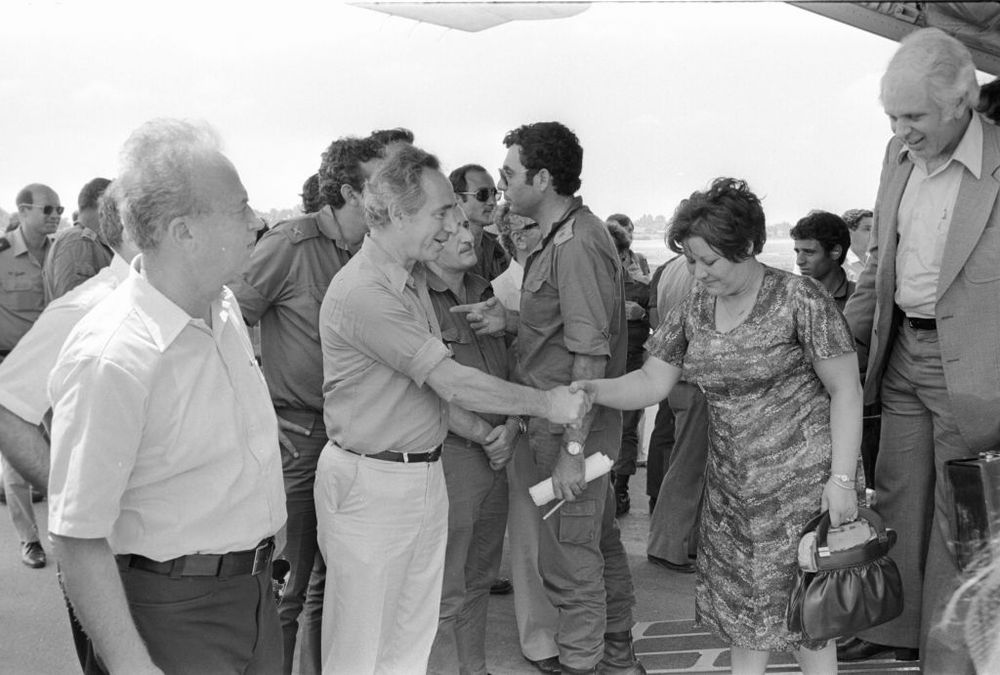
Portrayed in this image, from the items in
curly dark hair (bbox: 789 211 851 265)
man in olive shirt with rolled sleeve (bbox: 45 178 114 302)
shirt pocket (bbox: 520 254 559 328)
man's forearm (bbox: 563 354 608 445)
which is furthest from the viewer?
man in olive shirt with rolled sleeve (bbox: 45 178 114 302)

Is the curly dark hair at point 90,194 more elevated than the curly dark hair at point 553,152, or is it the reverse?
the curly dark hair at point 553,152

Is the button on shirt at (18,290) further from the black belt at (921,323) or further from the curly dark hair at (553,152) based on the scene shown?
the black belt at (921,323)

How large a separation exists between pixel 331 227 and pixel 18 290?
3771mm

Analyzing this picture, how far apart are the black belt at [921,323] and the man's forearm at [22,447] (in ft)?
7.68

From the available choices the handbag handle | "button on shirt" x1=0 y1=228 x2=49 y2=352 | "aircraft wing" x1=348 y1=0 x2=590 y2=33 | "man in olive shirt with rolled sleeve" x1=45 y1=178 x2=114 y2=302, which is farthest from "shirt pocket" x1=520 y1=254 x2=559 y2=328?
"button on shirt" x1=0 y1=228 x2=49 y2=352

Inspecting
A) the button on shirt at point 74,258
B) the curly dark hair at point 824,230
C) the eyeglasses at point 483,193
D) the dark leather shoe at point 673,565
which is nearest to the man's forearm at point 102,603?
the eyeglasses at point 483,193

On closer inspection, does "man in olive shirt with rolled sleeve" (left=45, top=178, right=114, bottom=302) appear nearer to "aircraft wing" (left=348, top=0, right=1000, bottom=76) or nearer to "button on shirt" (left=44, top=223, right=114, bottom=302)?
"button on shirt" (left=44, top=223, right=114, bottom=302)

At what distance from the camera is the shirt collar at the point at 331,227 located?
10.3 ft

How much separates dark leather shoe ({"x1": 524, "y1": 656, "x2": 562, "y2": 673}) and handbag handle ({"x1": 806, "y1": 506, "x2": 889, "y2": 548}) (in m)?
1.32

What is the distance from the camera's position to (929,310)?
2709 mm

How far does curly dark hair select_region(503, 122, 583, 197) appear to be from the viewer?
321 cm

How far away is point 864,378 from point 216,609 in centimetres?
214

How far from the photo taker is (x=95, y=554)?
1.51 meters

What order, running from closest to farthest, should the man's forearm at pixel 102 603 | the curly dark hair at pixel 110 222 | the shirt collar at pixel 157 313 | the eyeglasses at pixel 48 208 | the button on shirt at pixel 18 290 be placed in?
the man's forearm at pixel 102 603, the shirt collar at pixel 157 313, the curly dark hair at pixel 110 222, the button on shirt at pixel 18 290, the eyeglasses at pixel 48 208
